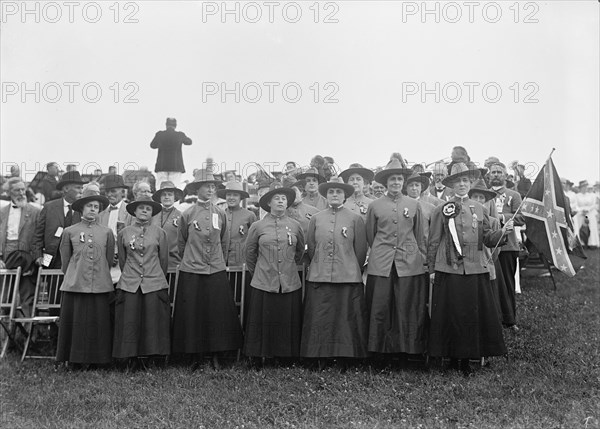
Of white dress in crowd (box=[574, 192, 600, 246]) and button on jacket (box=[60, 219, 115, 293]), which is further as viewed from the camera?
white dress in crowd (box=[574, 192, 600, 246])

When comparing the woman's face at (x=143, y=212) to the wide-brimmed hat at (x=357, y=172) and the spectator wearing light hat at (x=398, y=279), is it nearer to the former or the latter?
the wide-brimmed hat at (x=357, y=172)

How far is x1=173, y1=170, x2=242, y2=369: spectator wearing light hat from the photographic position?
8.59m

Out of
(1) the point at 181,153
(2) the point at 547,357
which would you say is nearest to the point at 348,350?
(2) the point at 547,357

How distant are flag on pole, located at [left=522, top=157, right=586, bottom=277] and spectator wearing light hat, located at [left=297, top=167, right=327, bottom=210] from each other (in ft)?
11.2

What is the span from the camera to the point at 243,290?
9.09 m

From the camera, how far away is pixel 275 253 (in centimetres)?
843

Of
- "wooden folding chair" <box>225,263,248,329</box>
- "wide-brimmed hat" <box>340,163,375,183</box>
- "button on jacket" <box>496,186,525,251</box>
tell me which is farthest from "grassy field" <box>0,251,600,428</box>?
"wide-brimmed hat" <box>340,163,375,183</box>

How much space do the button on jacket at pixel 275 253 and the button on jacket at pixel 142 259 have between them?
1199mm

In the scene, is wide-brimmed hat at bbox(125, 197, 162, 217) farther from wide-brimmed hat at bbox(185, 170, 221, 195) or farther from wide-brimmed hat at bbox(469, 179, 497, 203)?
wide-brimmed hat at bbox(469, 179, 497, 203)

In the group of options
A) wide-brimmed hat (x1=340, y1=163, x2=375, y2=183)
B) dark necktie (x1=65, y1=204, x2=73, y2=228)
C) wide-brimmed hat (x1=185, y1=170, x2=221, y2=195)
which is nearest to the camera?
wide-brimmed hat (x1=185, y1=170, x2=221, y2=195)

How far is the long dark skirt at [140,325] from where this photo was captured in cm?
845

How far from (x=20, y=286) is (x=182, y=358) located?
116 inches

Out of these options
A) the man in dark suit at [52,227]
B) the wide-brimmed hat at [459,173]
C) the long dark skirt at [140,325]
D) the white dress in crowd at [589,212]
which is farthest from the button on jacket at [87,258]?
the white dress in crowd at [589,212]

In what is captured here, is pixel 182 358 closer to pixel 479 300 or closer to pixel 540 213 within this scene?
pixel 479 300
